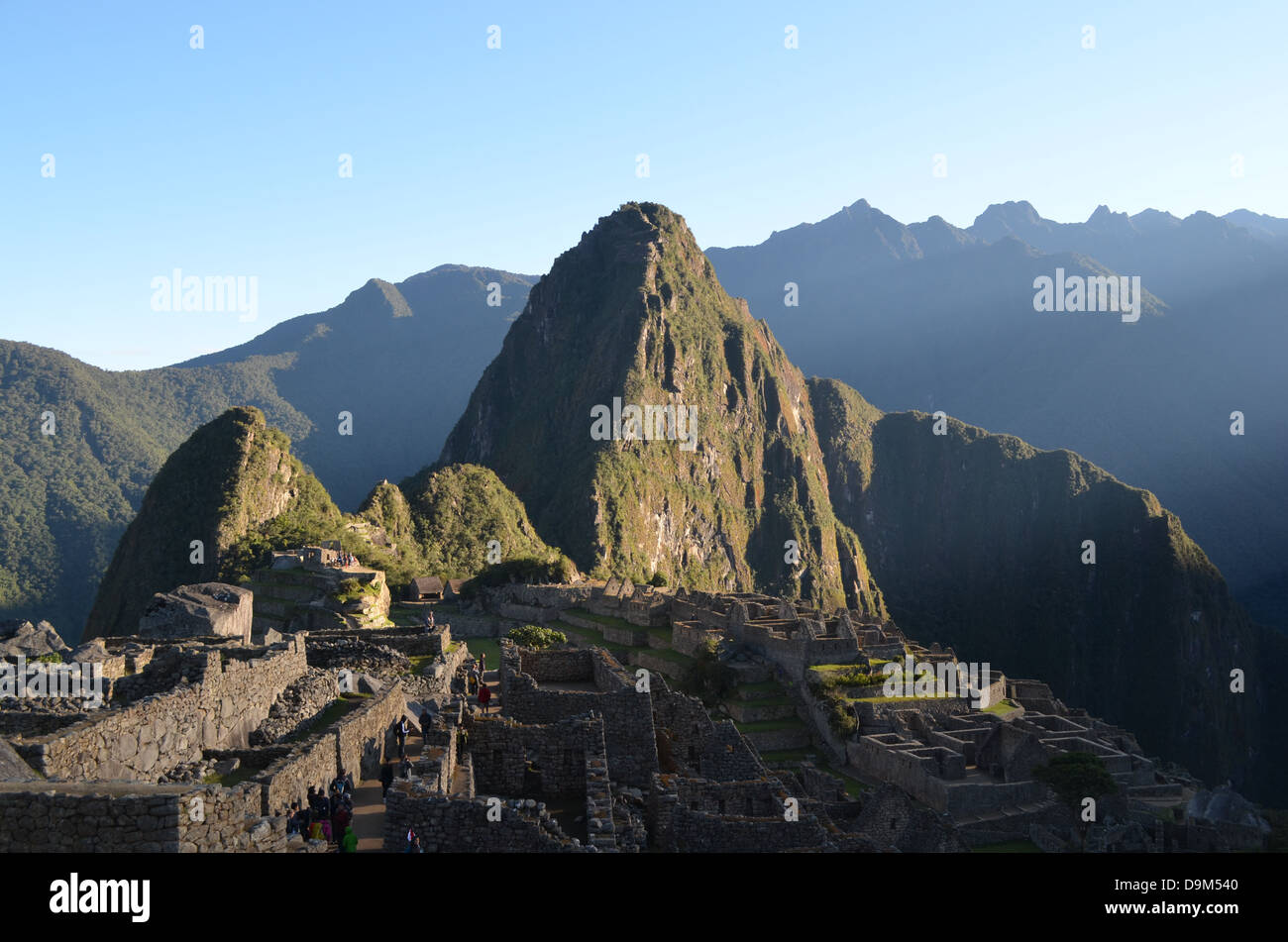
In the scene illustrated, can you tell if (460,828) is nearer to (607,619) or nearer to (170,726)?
(170,726)

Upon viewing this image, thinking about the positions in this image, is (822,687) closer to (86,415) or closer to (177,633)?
(177,633)

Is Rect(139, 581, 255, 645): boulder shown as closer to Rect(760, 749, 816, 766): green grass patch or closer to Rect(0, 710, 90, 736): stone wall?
Rect(0, 710, 90, 736): stone wall

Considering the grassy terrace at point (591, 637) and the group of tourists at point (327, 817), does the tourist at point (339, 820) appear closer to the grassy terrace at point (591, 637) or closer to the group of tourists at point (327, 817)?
the group of tourists at point (327, 817)

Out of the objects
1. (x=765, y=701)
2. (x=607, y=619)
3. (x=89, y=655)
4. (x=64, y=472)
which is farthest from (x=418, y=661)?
(x=64, y=472)

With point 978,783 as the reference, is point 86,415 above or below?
above
